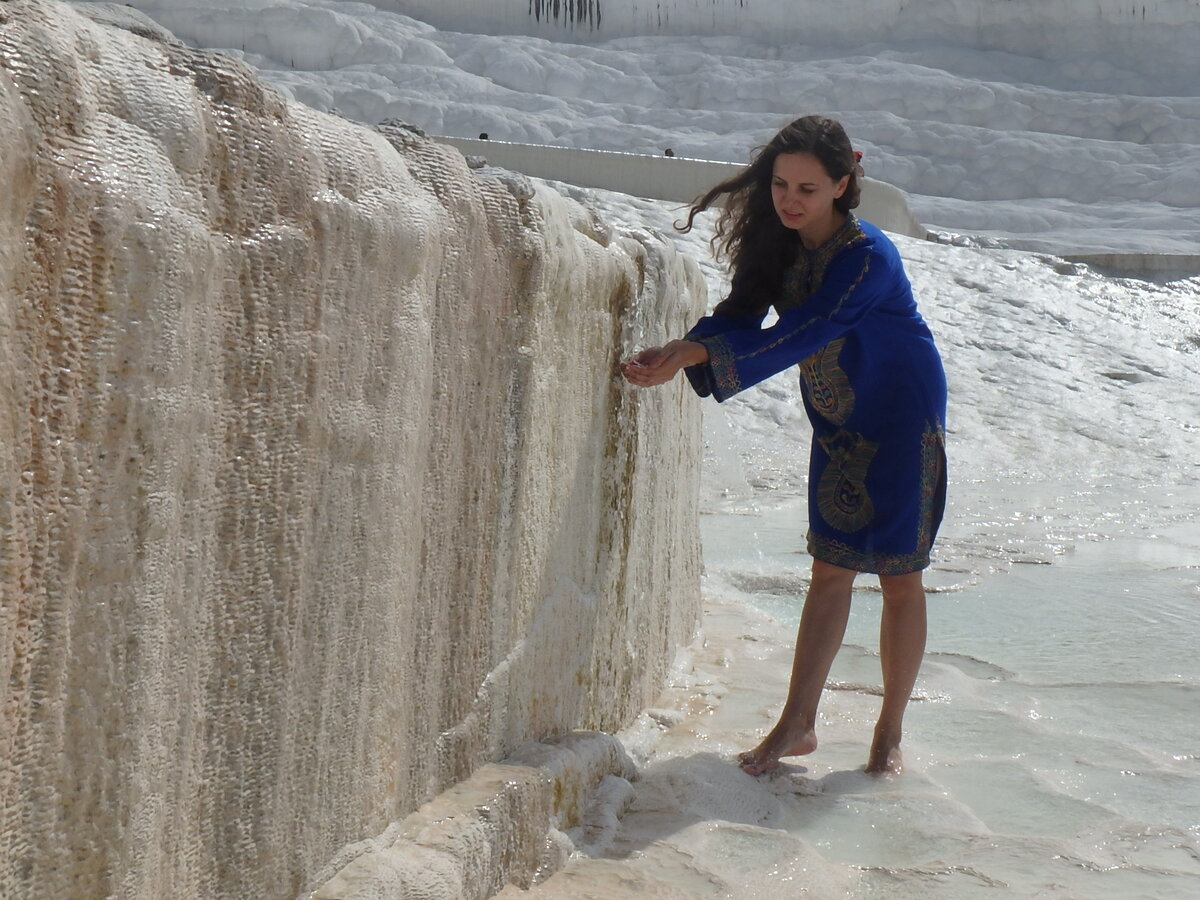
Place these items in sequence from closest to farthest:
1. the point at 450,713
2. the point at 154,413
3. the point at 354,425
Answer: the point at 154,413, the point at 354,425, the point at 450,713

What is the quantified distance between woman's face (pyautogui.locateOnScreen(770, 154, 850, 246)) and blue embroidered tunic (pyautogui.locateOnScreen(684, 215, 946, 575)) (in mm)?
80

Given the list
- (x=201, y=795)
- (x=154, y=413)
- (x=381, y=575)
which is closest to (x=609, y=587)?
(x=381, y=575)

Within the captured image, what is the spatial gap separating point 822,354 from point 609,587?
2.05 ft

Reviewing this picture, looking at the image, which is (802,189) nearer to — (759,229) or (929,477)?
(759,229)

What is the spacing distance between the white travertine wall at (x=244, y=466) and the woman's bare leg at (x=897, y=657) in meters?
0.78

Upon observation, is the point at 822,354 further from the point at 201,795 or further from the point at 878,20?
the point at 878,20

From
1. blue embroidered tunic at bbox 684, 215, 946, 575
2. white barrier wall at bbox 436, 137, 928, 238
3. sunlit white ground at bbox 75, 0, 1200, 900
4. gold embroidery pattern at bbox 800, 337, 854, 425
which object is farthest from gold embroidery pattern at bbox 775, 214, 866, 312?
white barrier wall at bbox 436, 137, 928, 238

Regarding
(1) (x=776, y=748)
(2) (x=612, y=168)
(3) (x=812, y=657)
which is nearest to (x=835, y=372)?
(3) (x=812, y=657)

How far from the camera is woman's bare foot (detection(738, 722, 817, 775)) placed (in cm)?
242

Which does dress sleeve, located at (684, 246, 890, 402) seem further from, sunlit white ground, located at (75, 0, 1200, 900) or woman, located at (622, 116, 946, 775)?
sunlit white ground, located at (75, 0, 1200, 900)

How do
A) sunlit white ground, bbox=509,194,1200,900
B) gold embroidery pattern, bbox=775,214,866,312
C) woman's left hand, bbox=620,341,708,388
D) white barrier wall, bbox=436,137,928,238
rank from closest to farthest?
1. sunlit white ground, bbox=509,194,1200,900
2. woman's left hand, bbox=620,341,708,388
3. gold embroidery pattern, bbox=775,214,866,312
4. white barrier wall, bbox=436,137,928,238

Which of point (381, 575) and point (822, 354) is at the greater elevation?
point (822, 354)

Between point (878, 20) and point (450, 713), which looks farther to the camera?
point (878, 20)

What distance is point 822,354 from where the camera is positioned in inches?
95.3
